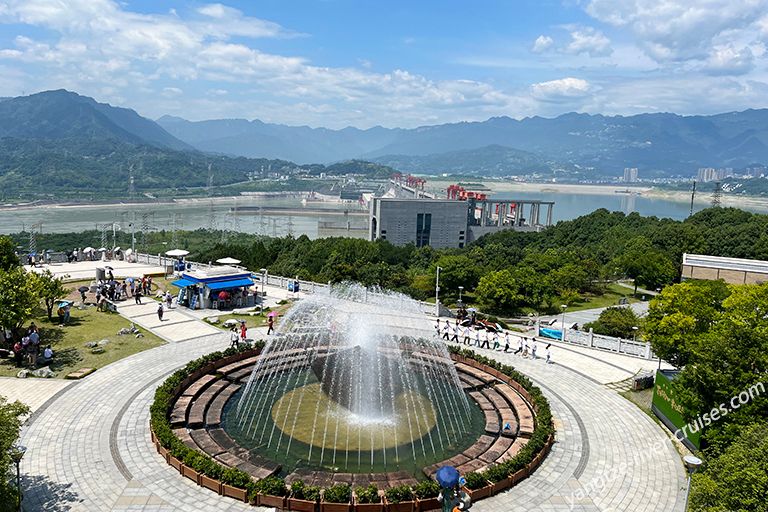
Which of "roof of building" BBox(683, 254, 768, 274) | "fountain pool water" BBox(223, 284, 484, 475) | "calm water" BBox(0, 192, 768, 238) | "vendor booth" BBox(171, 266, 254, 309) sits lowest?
"calm water" BBox(0, 192, 768, 238)

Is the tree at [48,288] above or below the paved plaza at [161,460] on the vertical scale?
above

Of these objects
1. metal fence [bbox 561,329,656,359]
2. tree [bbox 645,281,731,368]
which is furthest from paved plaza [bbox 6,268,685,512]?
metal fence [bbox 561,329,656,359]

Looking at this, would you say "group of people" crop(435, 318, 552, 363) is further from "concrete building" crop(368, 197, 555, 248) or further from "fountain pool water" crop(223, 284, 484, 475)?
"concrete building" crop(368, 197, 555, 248)

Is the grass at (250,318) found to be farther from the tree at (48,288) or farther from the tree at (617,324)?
the tree at (617,324)

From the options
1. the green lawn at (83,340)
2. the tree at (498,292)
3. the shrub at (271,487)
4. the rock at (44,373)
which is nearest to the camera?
the shrub at (271,487)

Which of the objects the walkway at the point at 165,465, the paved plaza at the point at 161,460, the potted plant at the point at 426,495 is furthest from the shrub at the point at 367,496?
the walkway at the point at 165,465

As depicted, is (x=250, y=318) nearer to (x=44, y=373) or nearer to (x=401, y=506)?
(x=44, y=373)
